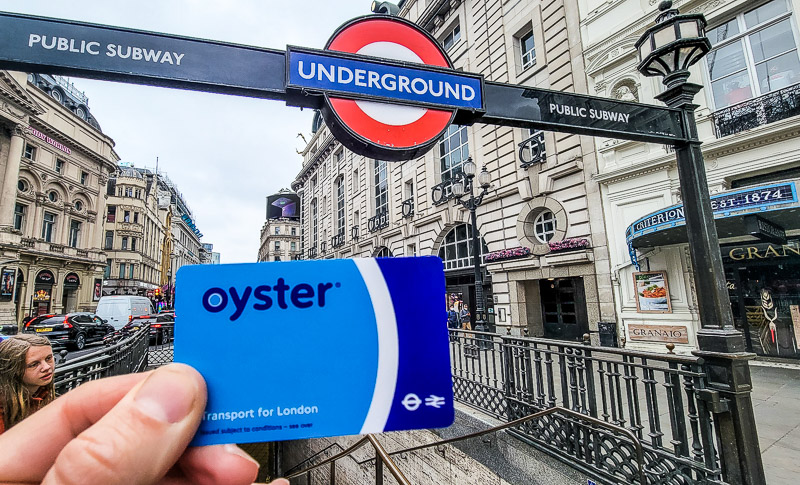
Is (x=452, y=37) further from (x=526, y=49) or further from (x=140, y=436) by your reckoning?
(x=140, y=436)

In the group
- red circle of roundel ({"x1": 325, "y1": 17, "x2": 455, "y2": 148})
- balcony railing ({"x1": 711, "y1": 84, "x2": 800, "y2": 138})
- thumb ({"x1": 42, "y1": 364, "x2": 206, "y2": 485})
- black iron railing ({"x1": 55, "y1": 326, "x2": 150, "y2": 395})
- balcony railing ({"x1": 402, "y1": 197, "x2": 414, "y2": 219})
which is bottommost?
black iron railing ({"x1": 55, "y1": 326, "x2": 150, "y2": 395})

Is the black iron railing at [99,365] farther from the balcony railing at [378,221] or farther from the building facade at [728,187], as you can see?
the balcony railing at [378,221]

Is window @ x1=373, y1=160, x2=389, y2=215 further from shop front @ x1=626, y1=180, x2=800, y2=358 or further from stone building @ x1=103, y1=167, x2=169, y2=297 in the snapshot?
stone building @ x1=103, y1=167, x2=169, y2=297

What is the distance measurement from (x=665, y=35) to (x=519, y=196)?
10.7 meters

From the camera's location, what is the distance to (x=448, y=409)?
933 mm

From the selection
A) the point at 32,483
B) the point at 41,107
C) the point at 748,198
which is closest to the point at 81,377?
the point at 32,483

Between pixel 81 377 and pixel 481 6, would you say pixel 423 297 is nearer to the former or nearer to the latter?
pixel 81 377

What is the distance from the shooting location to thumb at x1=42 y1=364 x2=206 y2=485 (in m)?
0.71

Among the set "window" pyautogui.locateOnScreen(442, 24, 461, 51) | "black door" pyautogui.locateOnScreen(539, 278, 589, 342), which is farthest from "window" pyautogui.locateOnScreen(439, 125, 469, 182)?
"black door" pyautogui.locateOnScreen(539, 278, 589, 342)

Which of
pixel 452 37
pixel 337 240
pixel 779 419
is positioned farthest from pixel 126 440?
pixel 337 240

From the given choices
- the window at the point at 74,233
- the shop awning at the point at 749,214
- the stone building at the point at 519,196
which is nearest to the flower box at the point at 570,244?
the stone building at the point at 519,196

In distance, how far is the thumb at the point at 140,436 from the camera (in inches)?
27.8

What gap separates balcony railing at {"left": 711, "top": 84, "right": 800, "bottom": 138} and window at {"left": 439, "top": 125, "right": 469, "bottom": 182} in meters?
9.96

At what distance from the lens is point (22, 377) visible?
248cm
